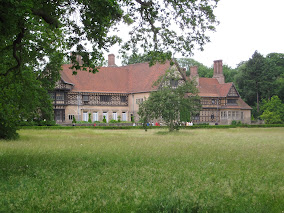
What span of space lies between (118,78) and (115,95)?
→ 3.80 m

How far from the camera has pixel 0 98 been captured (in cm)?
1474

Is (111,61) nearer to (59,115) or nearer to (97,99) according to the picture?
(97,99)

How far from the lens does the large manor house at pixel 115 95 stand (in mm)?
59978

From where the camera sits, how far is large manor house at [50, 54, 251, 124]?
197 ft

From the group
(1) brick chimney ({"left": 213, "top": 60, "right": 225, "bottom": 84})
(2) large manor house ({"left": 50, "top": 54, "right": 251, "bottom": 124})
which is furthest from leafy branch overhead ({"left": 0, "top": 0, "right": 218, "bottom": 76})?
(1) brick chimney ({"left": 213, "top": 60, "right": 225, "bottom": 84})

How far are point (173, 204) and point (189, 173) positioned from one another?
11.1ft

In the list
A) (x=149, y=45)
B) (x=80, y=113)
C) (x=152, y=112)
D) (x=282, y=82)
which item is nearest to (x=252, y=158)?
(x=149, y=45)

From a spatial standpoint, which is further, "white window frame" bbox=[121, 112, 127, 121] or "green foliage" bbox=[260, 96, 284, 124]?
"green foliage" bbox=[260, 96, 284, 124]

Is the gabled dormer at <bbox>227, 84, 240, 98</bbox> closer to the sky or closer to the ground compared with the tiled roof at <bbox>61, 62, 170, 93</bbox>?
closer to the ground

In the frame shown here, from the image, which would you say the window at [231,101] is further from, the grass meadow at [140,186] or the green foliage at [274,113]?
the grass meadow at [140,186]

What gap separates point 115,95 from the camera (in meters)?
64.1

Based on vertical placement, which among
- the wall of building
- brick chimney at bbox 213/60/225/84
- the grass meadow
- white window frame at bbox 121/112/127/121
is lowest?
the grass meadow

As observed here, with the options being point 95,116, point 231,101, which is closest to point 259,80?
point 231,101

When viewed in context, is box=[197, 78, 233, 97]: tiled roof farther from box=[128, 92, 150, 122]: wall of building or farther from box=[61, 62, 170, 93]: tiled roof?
box=[128, 92, 150, 122]: wall of building
